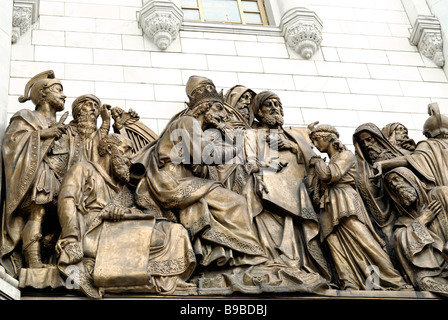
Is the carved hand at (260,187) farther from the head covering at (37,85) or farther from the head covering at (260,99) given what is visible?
the head covering at (37,85)

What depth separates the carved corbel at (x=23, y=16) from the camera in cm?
943

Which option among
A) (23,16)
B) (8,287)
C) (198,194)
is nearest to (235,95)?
(198,194)

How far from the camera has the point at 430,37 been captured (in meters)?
10.6

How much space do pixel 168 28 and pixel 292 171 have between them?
9.74 feet

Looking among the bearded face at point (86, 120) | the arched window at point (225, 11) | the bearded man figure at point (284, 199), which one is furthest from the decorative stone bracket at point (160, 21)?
the bearded face at point (86, 120)

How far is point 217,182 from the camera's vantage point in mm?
7316

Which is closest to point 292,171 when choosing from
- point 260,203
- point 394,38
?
point 260,203

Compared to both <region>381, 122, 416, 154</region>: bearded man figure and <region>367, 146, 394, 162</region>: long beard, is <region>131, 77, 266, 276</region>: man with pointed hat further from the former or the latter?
<region>381, 122, 416, 154</region>: bearded man figure

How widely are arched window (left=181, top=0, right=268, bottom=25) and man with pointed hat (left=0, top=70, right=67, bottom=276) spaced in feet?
12.9

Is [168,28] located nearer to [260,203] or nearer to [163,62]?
[163,62]

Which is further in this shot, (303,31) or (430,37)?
(430,37)

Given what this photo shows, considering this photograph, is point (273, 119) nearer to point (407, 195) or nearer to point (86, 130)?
point (407, 195)

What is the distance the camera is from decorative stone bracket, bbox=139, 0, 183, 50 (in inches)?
388

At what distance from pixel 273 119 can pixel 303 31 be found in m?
2.36
